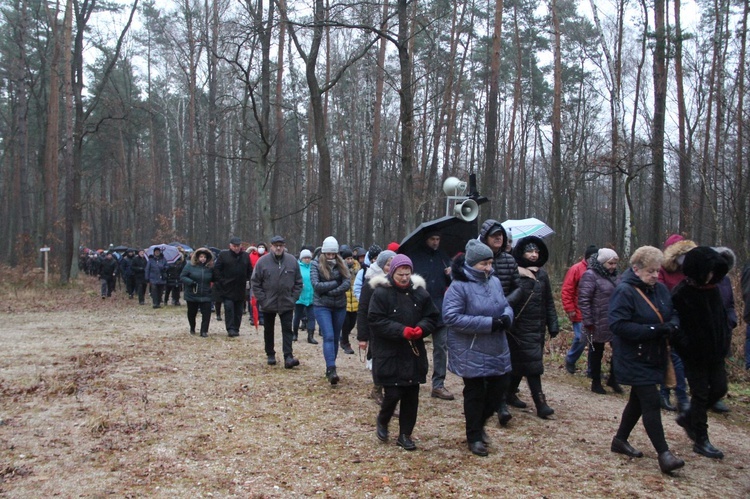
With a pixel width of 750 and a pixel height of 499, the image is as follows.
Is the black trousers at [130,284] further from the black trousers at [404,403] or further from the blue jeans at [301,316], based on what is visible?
the black trousers at [404,403]

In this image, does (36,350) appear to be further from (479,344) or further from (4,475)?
(479,344)

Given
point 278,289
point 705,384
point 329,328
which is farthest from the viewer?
point 278,289

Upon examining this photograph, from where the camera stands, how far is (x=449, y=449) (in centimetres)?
564

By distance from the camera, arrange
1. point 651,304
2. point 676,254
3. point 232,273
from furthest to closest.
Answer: point 232,273
point 676,254
point 651,304

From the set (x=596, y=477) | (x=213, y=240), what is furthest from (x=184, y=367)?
(x=213, y=240)

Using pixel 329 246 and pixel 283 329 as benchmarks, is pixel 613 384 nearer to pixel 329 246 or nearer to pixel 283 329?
pixel 329 246

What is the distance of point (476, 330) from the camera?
529 centimetres

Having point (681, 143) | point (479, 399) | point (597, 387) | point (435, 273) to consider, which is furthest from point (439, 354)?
point (681, 143)

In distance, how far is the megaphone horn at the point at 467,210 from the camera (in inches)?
393

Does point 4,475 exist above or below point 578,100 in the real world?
below

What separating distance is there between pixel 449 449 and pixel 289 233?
4149cm

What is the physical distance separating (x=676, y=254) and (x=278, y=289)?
535 cm

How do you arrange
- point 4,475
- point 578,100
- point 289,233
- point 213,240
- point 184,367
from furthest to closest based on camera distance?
1. point 289,233
2. point 578,100
3. point 213,240
4. point 184,367
5. point 4,475

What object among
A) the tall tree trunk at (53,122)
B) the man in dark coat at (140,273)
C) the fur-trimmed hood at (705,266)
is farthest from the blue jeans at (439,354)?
the tall tree trunk at (53,122)
